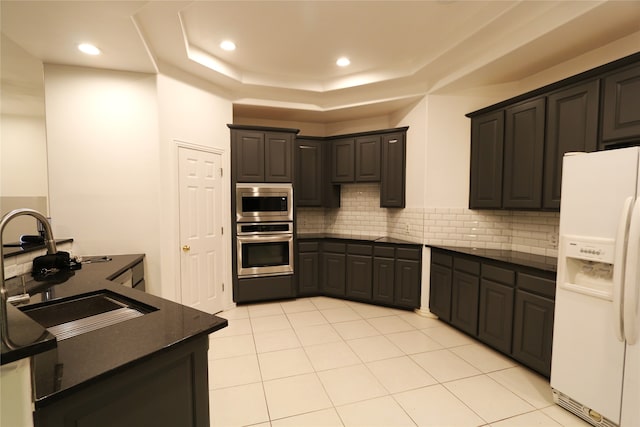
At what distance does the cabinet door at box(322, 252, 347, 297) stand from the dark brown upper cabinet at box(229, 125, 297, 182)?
135 cm

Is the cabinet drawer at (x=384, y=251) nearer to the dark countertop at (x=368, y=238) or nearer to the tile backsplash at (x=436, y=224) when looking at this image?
the dark countertop at (x=368, y=238)

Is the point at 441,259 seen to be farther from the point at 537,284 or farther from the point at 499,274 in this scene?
the point at 537,284

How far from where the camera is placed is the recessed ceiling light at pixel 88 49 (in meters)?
2.35

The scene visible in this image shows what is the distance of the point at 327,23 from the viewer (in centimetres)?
262

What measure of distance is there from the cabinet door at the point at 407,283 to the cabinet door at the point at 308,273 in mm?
1204

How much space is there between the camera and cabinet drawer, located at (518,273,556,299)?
A: 2.22 m

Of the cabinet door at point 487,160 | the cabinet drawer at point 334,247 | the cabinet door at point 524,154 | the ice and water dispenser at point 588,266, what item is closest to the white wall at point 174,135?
the cabinet drawer at point 334,247

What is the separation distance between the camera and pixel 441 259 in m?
3.42

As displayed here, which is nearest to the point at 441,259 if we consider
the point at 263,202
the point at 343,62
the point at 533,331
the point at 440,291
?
the point at 440,291

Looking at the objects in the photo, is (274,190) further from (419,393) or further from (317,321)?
(419,393)

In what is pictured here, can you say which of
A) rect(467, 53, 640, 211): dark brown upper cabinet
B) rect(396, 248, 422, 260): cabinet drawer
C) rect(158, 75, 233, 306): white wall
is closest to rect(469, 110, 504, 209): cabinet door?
rect(467, 53, 640, 211): dark brown upper cabinet

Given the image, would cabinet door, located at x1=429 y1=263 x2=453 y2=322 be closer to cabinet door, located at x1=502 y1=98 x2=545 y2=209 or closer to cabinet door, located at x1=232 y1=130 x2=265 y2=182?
cabinet door, located at x1=502 y1=98 x2=545 y2=209

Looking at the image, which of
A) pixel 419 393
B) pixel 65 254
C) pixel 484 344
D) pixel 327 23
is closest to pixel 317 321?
pixel 419 393

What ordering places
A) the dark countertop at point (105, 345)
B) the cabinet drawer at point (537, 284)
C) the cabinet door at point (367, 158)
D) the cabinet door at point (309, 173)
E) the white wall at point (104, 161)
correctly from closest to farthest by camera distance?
the dark countertop at point (105, 345), the cabinet drawer at point (537, 284), the white wall at point (104, 161), the cabinet door at point (367, 158), the cabinet door at point (309, 173)
